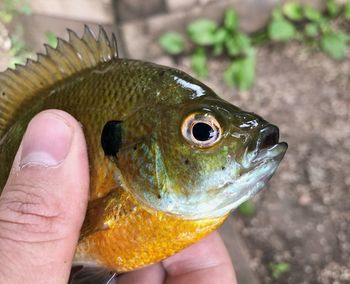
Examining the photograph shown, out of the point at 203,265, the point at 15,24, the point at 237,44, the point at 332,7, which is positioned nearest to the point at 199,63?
the point at 237,44

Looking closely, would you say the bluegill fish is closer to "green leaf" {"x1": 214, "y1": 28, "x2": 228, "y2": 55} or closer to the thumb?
the thumb

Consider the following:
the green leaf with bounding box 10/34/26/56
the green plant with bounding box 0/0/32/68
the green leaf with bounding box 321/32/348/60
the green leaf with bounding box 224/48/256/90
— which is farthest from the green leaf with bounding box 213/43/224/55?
the green leaf with bounding box 10/34/26/56

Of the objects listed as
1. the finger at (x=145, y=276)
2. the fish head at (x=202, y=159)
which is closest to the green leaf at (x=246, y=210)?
the finger at (x=145, y=276)

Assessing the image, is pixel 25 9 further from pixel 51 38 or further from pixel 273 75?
pixel 273 75

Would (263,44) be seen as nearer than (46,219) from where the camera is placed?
No

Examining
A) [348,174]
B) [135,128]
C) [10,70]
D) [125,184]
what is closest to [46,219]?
→ [125,184]

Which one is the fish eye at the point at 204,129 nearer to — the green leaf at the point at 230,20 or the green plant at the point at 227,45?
the green plant at the point at 227,45

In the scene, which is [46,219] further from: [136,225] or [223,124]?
[223,124]
